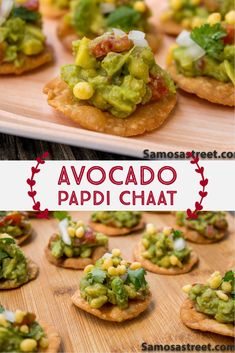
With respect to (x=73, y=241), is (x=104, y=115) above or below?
above

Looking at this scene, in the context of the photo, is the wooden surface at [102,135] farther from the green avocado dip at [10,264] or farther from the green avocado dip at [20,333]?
the green avocado dip at [20,333]

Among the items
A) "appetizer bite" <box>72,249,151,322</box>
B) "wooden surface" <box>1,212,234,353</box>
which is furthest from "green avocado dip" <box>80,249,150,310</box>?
"wooden surface" <box>1,212,234,353</box>

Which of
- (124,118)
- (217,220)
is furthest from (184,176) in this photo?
(217,220)

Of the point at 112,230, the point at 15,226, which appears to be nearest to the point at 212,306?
the point at 112,230

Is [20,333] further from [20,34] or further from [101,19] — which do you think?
[101,19]

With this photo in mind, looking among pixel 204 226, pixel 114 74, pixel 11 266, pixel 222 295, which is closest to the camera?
pixel 222 295

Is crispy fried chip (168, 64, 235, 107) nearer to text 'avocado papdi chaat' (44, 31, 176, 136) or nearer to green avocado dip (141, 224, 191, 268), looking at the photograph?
text 'avocado papdi chaat' (44, 31, 176, 136)

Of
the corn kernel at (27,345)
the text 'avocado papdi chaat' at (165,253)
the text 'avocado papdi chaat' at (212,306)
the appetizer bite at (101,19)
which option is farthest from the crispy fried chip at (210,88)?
the corn kernel at (27,345)

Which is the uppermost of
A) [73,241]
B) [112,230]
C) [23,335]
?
[23,335]
